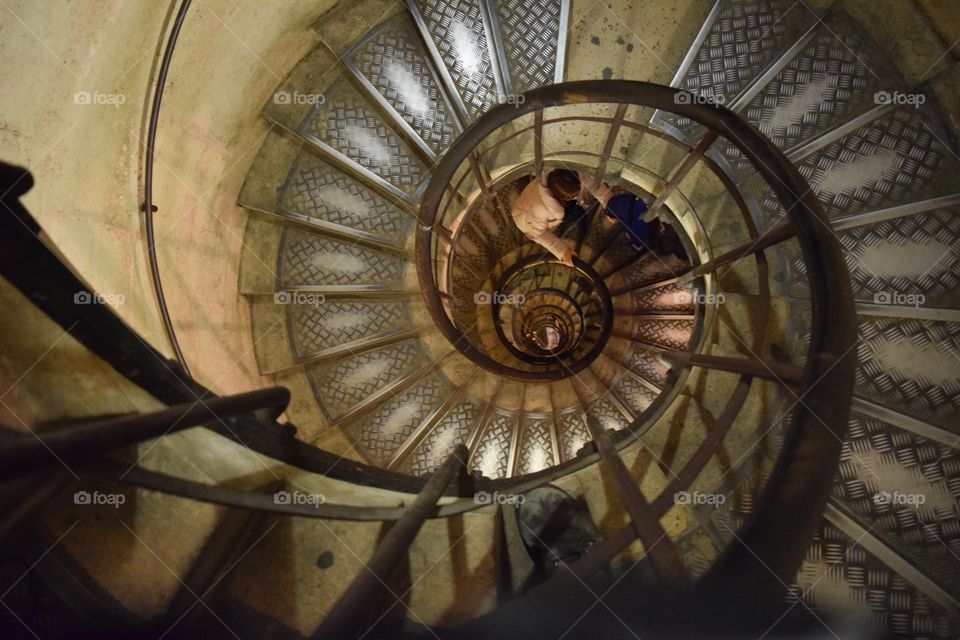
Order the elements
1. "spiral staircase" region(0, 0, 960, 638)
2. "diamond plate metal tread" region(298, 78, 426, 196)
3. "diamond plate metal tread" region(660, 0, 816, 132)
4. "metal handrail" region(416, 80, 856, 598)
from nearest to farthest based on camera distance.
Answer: "metal handrail" region(416, 80, 856, 598) < "spiral staircase" region(0, 0, 960, 638) < "diamond plate metal tread" region(660, 0, 816, 132) < "diamond plate metal tread" region(298, 78, 426, 196)

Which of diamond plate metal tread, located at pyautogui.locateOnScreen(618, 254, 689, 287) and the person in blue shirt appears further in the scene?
diamond plate metal tread, located at pyautogui.locateOnScreen(618, 254, 689, 287)

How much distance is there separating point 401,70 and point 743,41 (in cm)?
252

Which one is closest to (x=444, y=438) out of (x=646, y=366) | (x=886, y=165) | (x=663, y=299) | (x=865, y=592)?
(x=646, y=366)

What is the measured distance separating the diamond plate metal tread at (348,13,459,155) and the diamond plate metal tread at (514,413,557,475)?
3073 mm

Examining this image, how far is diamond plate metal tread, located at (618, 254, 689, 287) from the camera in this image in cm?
547

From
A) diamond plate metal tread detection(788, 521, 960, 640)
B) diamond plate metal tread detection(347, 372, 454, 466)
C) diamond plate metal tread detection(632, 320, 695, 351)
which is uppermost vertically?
diamond plate metal tread detection(632, 320, 695, 351)

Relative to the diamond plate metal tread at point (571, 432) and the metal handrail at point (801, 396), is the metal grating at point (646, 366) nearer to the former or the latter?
the diamond plate metal tread at point (571, 432)

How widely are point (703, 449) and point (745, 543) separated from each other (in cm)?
122

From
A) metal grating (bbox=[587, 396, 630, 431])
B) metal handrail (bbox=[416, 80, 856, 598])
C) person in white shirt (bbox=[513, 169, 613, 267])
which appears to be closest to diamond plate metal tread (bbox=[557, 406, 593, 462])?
metal grating (bbox=[587, 396, 630, 431])

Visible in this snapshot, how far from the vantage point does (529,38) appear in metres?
3.88

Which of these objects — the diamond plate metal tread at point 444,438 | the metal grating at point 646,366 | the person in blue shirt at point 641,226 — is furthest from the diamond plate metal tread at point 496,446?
the person in blue shirt at point 641,226

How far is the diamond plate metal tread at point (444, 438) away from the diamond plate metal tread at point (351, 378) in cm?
67

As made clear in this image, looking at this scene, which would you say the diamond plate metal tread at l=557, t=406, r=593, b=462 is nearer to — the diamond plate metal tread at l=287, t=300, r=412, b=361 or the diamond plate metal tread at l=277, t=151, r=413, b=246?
the diamond plate metal tread at l=287, t=300, r=412, b=361

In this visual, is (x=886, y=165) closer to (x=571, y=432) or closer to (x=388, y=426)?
(x=571, y=432)
